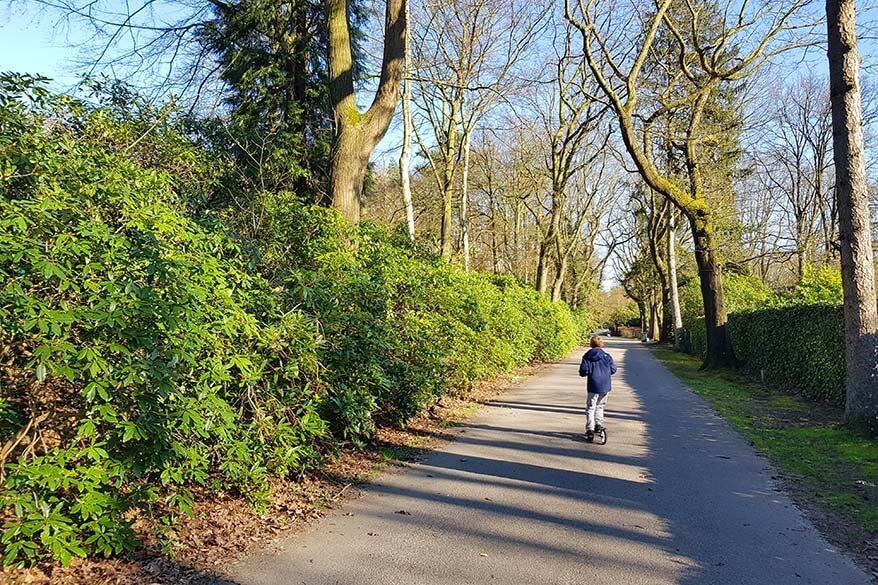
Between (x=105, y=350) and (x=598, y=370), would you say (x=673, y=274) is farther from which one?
(x=105, y=350)

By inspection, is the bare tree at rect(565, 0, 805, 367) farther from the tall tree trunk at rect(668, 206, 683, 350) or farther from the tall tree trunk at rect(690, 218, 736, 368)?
the tall tree trunk at rect(668, 206, 683, 350)

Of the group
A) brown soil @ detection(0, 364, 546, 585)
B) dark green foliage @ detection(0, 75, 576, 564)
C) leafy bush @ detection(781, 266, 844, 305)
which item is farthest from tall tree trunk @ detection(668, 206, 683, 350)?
dark green foliage @ detection(0, 75, 576, 564)

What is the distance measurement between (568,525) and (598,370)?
4.20 metres

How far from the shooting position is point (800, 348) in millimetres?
14500

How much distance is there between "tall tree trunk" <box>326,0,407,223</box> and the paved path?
4986mm

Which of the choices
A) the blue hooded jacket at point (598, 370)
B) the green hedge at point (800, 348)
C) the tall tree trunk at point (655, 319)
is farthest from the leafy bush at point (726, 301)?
the blue hooded jacket at point (598, 370)

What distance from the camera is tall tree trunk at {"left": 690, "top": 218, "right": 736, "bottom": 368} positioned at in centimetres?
1984

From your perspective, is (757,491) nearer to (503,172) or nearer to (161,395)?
(161,395)

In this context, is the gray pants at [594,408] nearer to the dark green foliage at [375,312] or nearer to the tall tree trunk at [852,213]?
the dark green foliage at [375,312]

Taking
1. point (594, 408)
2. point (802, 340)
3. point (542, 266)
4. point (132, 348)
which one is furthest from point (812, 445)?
point (542, 266)

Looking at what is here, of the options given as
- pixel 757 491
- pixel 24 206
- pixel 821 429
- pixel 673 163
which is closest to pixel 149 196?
pixel 24 206

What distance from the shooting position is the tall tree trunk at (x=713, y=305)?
19844mm

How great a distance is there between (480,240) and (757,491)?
37051mm

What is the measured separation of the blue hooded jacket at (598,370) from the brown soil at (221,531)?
2.82 m
